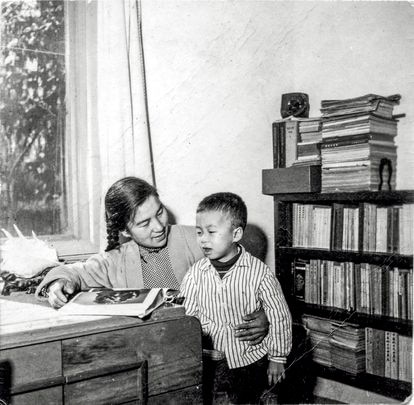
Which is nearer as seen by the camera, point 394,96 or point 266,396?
point 266,396

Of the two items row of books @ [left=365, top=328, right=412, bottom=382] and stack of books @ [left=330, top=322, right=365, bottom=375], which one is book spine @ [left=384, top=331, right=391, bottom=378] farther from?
stack of books @ [left=330, top=322, right=365, bottom=375]

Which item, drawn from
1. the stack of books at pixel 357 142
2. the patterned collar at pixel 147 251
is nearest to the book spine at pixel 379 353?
the stack of books at pixel 357 142

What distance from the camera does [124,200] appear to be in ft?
5.60

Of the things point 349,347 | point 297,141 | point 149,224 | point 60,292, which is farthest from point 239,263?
point 297,141

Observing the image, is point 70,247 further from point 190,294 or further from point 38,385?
point 38,385

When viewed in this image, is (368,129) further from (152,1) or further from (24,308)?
(24,308)

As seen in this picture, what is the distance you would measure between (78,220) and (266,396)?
115 centimetres

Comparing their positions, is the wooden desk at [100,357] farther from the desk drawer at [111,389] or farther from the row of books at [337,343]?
the row of books at [337,343]

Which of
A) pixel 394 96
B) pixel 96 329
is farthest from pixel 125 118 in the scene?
pixel 394 96

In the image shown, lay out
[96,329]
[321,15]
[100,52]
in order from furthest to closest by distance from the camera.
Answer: [321,15] < [100,52] < [96,329]

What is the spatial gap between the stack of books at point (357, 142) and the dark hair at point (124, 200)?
1042 mm

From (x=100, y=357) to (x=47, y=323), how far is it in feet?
0.50

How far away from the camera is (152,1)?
2.15m

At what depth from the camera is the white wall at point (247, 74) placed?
87.7 inches
